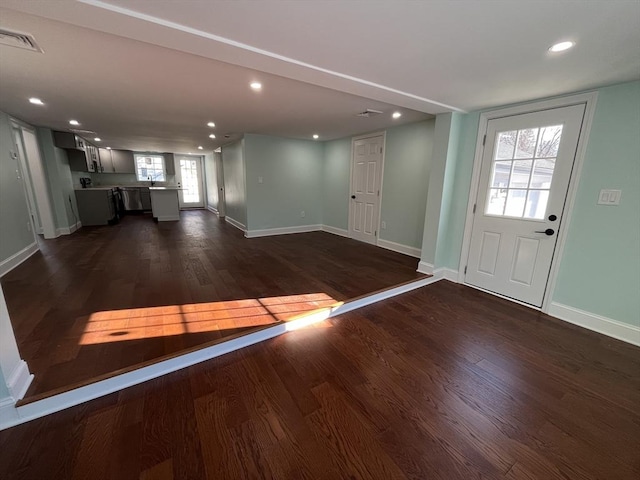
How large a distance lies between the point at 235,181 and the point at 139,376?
210 inches

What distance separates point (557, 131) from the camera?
8.57ft

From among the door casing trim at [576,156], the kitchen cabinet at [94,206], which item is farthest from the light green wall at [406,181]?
the kitchen cabinet at [94,206]

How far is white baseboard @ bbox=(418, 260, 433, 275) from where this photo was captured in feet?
12.0

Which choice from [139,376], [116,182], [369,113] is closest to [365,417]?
[139,376]

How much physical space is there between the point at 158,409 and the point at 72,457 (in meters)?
0.38

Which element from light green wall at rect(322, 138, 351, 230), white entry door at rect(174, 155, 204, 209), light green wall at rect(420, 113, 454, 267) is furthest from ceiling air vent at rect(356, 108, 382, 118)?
white entry door at rect(174, 155, 204, 209)

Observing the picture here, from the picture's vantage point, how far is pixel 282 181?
6020 mm

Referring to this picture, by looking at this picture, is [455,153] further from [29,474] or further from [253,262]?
[29,474]

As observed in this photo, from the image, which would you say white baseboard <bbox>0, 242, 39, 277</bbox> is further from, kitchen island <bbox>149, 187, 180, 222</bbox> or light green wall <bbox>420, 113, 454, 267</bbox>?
light green wall <bbox>420, 113, 454, 267</bbox>

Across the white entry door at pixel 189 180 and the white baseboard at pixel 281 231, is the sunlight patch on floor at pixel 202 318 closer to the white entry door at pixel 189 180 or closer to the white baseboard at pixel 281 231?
the white baseboard at pixel 281 231

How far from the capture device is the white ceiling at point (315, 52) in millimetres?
1360

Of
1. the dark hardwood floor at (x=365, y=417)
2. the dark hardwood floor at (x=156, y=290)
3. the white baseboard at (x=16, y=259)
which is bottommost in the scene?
the dark hardwood floor at (x=365, y=417)

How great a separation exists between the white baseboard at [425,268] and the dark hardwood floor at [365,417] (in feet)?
4.64

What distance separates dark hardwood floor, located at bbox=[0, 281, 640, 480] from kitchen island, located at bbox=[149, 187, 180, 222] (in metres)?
7.08
